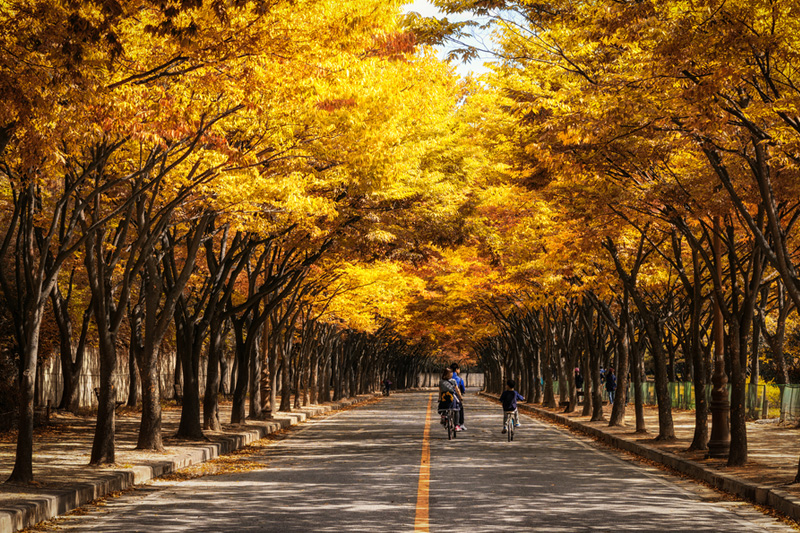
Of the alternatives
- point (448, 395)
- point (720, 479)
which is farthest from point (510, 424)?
point (720, 479)

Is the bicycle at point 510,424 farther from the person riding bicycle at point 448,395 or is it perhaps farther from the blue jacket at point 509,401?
the person riding bicycle at point 448,395

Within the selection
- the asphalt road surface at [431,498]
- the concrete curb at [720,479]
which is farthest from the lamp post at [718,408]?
the asphalt road surface at [431,498]

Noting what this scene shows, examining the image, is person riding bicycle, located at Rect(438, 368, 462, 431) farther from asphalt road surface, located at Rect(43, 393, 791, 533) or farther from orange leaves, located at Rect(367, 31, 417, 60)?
orange leaves, located at Rect(367, 31, 417, 60)

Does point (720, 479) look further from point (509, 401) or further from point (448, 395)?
point (448, 395)

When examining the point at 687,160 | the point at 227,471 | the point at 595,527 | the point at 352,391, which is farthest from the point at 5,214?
the point at 352,391

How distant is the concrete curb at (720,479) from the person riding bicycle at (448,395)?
384cm

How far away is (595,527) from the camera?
9367 mm

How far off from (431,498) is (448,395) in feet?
38.8

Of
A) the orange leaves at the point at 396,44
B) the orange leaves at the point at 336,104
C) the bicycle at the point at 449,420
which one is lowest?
the bicycle at the point at 449,420

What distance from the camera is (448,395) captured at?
23234 mm

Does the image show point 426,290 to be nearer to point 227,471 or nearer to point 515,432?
point 515,432

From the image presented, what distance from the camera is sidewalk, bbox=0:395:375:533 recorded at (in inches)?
393

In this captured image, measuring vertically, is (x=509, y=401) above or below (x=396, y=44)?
below

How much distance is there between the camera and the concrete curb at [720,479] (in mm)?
10984
